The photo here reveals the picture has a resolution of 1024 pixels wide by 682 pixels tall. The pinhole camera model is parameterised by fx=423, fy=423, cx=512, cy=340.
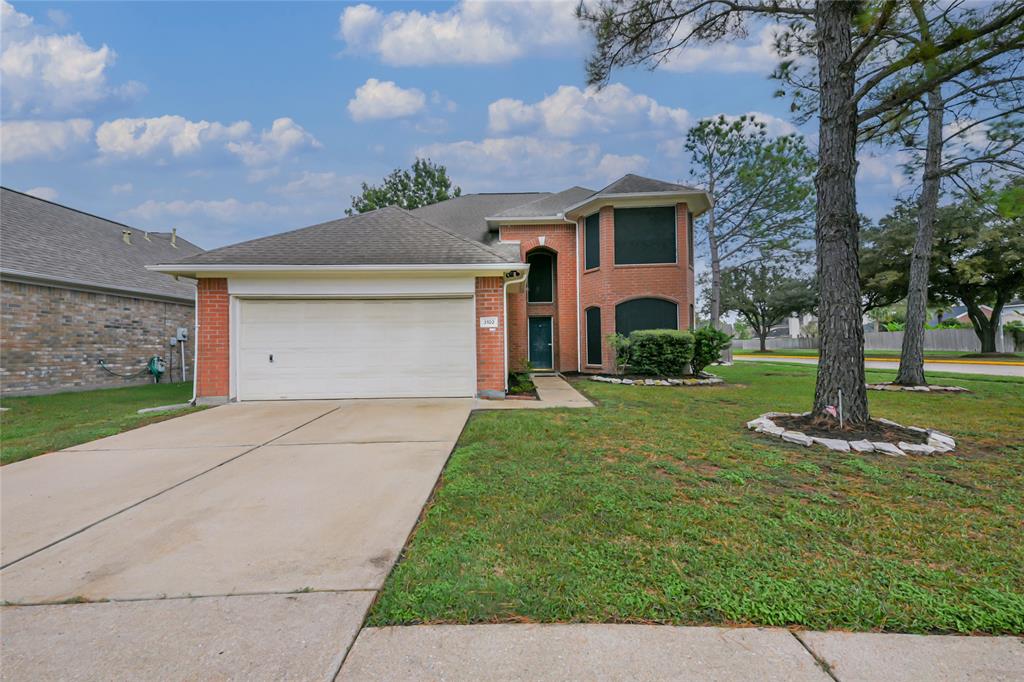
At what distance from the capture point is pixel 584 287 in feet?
44.1

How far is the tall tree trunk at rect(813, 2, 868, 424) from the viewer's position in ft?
16.8

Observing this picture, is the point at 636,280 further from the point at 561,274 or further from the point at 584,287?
the point at 561,274

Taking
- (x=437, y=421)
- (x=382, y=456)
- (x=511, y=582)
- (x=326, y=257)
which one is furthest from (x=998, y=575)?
(x=326, y=257)

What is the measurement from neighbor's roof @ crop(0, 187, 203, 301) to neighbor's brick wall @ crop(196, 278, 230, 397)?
6.08 m

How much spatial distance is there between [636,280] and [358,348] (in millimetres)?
8015

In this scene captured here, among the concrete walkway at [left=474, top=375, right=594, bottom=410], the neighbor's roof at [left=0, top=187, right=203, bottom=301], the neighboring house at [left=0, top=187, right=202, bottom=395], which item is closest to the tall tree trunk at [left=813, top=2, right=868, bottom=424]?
the concrete walkway at [left=474, top=375, right=594, bottom=410]

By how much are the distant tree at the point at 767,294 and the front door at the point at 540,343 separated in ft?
91.0

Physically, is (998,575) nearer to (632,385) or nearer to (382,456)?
(382,456)

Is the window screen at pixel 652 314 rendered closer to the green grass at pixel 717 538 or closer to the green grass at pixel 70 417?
the green grass at pixel 717 538

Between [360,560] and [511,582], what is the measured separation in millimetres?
895

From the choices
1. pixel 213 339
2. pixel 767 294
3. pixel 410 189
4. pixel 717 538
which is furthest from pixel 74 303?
pixel 767 294

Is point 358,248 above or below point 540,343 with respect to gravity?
above

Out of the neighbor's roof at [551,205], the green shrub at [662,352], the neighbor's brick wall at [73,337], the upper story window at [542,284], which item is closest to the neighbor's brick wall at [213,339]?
the neighbor's brick wall at [73,337]

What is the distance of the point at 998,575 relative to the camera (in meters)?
2.09
